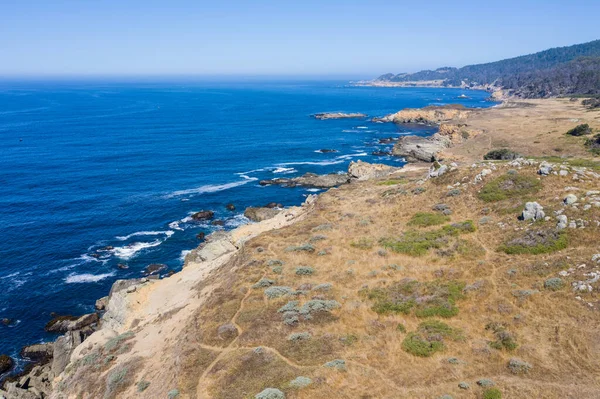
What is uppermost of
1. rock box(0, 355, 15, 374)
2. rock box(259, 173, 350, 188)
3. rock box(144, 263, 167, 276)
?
rock box(259, 173, 350, 188)

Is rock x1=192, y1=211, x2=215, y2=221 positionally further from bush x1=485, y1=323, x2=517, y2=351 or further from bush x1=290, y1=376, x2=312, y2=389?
bush x1=485, y1=323, x2=517, y2=351

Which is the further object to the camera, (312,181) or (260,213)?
(312,181)

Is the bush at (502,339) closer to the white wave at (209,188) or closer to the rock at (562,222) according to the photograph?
the rock at (562,222)

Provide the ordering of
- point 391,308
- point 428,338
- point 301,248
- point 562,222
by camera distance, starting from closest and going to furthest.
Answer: point 428,338
point 391,308
point 562,222
point 301,248

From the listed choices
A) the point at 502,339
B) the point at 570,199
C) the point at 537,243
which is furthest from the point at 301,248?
the point at 570,199

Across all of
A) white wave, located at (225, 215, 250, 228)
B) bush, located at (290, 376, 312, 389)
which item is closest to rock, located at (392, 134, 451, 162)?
white wave, located at (225, 215, 250, 228)

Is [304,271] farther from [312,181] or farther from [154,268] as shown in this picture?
Result: [312,181]

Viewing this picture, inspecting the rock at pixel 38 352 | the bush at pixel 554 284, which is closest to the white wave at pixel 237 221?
the rock at pixel 38 352

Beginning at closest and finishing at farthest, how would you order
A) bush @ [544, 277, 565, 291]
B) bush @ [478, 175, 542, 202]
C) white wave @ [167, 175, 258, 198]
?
bush @ [544, 277, 565, 291] < bush @ [478, 175, 542, 202] < white wave @ [167, 175, 258, 198]
